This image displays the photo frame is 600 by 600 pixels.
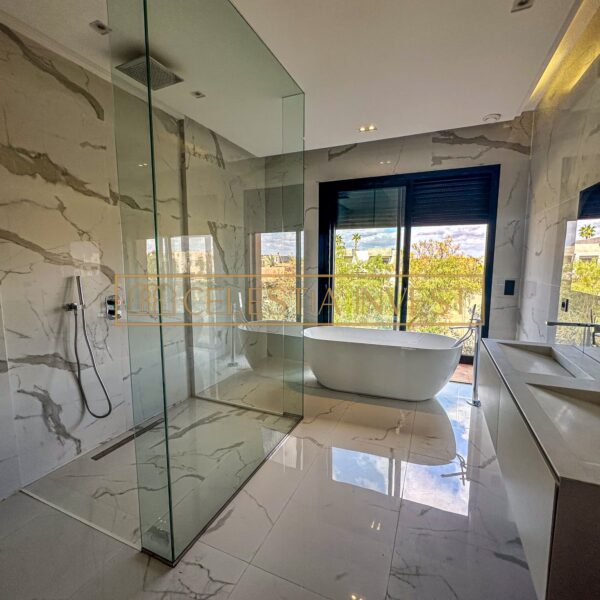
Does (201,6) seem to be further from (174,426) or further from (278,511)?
(278,511)

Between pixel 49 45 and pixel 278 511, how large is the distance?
3.05 meters

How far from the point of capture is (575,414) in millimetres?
1301

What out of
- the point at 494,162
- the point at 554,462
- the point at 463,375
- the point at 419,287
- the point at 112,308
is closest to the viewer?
the point at 554,462

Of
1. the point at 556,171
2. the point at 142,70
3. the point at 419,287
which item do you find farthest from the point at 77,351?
the point at 556,171

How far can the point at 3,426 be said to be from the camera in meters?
1.85

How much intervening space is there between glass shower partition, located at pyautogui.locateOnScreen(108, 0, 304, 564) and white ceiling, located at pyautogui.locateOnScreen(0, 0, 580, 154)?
8 cm

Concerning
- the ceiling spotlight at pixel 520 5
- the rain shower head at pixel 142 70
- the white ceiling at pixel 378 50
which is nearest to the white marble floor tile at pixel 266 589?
the rain shower head at pixel 142 70

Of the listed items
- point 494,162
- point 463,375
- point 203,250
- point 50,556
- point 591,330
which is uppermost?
point 494,162

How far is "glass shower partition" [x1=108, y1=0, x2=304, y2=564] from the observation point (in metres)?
1.50

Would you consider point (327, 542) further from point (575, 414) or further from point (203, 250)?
point (203, 250)

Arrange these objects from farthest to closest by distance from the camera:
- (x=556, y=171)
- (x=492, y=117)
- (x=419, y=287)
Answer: (x=419, y=287), (x=492, y=117), (x=556, y=171)

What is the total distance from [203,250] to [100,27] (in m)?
1.41

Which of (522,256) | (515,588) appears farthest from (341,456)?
(522,256)

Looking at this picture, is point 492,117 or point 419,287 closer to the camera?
point 492,117
